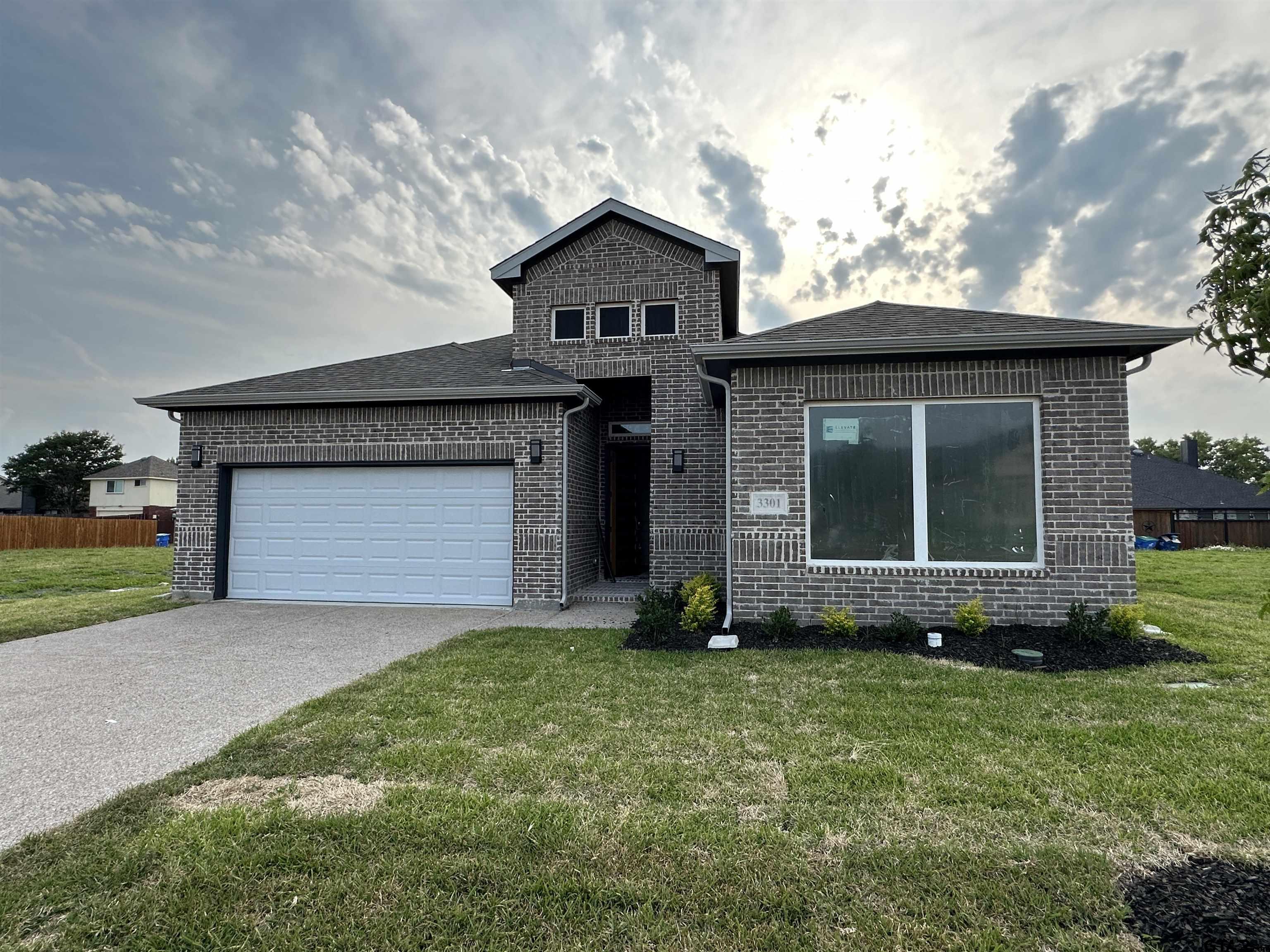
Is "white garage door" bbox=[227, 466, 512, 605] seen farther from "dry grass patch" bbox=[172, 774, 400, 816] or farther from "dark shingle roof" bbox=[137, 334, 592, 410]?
"dry grass patch" bbox=[172, 774, 400, 816]

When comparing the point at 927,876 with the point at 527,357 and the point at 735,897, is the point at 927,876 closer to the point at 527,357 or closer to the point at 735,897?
the point at 735,897

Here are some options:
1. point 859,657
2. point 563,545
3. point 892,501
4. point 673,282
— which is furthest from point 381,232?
point 859,657

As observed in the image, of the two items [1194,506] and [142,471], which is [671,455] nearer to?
[1194,506]

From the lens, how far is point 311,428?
9.55m

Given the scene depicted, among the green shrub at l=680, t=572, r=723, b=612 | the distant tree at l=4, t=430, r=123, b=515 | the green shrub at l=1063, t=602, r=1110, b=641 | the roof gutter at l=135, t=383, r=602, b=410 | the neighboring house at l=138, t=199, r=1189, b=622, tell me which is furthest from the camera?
the distant tree at l=4, t=430, r=123, b=515

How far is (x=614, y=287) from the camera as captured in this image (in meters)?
10.3

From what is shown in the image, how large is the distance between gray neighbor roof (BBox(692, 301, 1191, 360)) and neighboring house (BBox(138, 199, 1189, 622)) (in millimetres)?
32

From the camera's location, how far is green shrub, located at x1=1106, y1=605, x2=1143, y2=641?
600cm

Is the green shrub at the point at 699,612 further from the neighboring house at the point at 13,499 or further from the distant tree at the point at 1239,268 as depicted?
the neighboring house at the point at 13,499

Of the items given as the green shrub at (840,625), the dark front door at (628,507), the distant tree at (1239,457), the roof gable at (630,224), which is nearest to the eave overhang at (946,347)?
the green shrub at (840,625)

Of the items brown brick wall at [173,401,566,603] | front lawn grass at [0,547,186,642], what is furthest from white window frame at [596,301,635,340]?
front lawn grass at [0,547,186,642]

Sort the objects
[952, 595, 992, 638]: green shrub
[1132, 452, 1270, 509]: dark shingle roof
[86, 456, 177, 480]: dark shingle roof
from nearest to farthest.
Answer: [952, 595, 992, 638]: green shrub → [1132, 452, 1270, 509]: dark shingle roof → [86, 456, 177, 480]: dark shingle roof

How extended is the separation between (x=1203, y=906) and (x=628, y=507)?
9960mm

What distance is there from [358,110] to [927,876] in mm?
12966
